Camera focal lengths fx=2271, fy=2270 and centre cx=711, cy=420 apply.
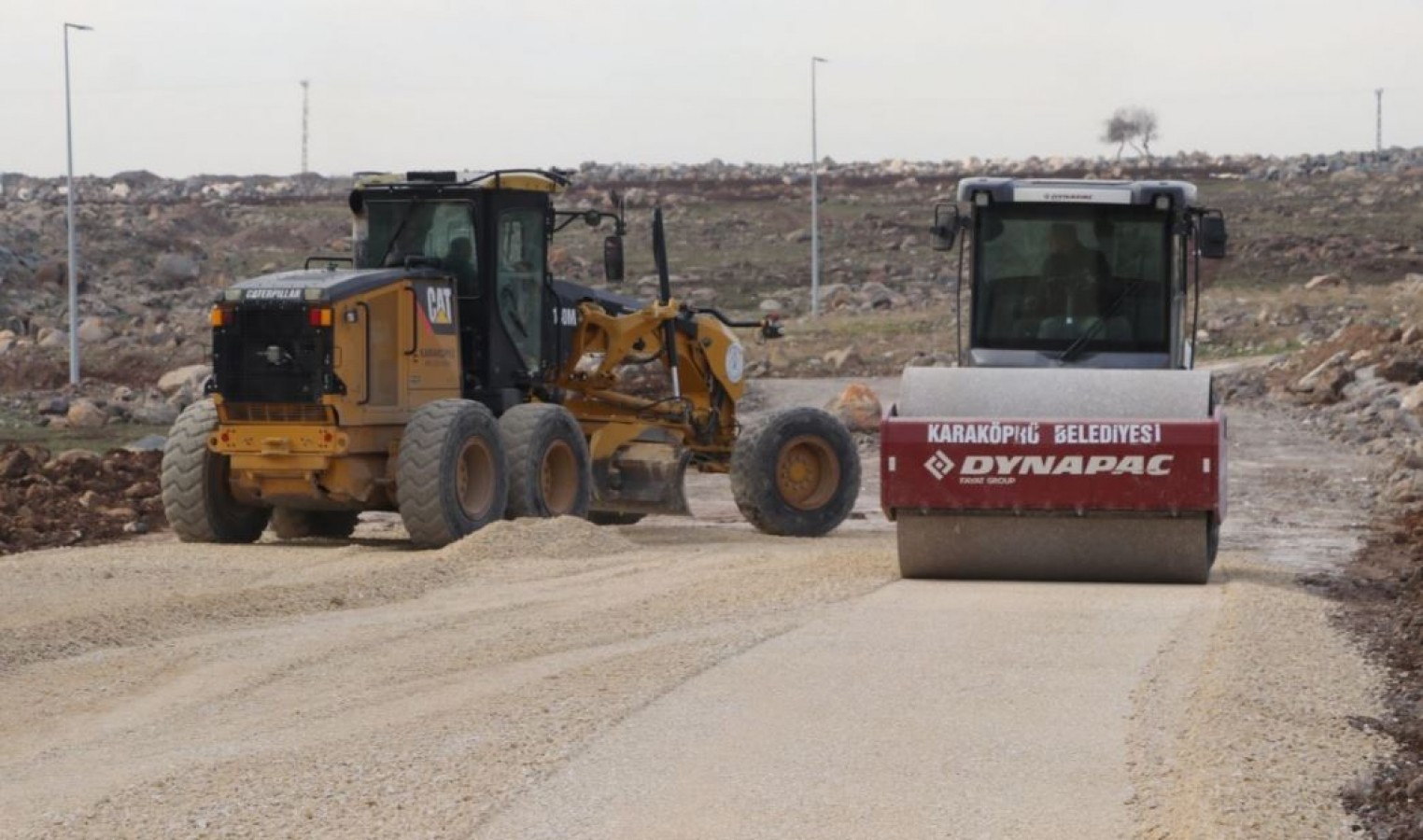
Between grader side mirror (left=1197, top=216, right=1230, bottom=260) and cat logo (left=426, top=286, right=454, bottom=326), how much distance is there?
18.6ft

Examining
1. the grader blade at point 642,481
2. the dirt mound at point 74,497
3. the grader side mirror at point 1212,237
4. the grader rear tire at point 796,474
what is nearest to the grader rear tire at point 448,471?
the grader blade at point 642,481

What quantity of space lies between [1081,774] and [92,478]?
1609cm

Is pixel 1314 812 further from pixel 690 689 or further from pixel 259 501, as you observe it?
pixel 259 501

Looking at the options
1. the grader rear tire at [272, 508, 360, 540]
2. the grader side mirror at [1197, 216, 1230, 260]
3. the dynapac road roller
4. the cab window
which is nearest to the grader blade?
the cab window

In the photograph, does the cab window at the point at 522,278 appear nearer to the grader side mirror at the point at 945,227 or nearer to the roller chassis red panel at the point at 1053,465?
the grader side mirror at the point at 945,227

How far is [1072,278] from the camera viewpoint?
1602cm

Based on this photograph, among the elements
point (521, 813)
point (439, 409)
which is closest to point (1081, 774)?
point (521, 813)

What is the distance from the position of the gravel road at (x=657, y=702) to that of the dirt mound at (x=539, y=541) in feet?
0.19

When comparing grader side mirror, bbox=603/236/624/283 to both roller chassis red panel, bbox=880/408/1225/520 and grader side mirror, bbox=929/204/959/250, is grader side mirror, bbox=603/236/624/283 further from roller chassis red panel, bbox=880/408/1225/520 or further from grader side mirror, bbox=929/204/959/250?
roller chassis red panel, bbox=880/408/1225/520

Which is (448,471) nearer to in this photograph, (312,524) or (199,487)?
(199,487)

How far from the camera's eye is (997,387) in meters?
14.3

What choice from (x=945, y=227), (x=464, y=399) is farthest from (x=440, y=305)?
(x=945, y=227)

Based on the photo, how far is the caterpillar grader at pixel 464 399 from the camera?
1636 cm

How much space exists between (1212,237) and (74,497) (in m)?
11.5
